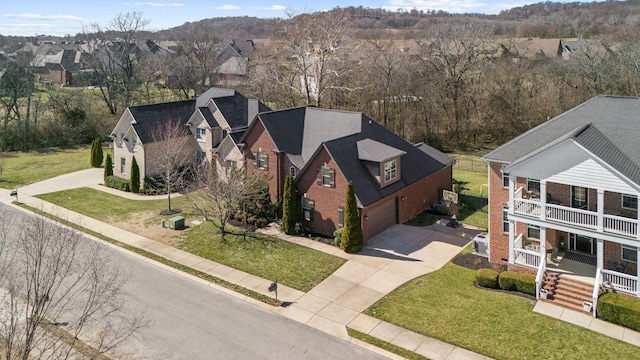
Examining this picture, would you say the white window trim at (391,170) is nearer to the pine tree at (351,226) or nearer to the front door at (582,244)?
the pine tree at (351,226)

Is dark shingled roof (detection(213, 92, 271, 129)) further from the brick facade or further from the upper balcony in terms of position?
the upper balcony

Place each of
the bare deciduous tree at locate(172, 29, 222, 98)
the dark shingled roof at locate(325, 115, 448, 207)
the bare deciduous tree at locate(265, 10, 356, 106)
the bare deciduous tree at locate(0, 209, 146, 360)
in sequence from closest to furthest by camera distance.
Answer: the bare deciduous tree at locate(0, 209, 146, 360) → the dark shingled roof at locate(325, 115, 448, 207) → the bare deciduous tree at locate(265, 10, 356, 106) → the bare deciduous tree at locate(172, 29, 222, 98)

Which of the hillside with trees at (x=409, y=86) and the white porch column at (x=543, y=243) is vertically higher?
the hillside with trees at (x=409, y=86)

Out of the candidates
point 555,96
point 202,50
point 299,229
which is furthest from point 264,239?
point 202,50

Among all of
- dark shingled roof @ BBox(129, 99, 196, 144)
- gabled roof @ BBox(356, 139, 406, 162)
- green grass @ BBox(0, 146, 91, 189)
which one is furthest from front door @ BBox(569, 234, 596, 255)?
green grass @ BBox(0, 146, 91, 189)

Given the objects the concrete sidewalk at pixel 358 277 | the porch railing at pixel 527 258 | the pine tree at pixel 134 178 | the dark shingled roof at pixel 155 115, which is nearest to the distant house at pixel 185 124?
the dark shingled roof at pixel 155 115

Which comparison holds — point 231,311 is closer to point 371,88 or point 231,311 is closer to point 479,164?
point 479,164
